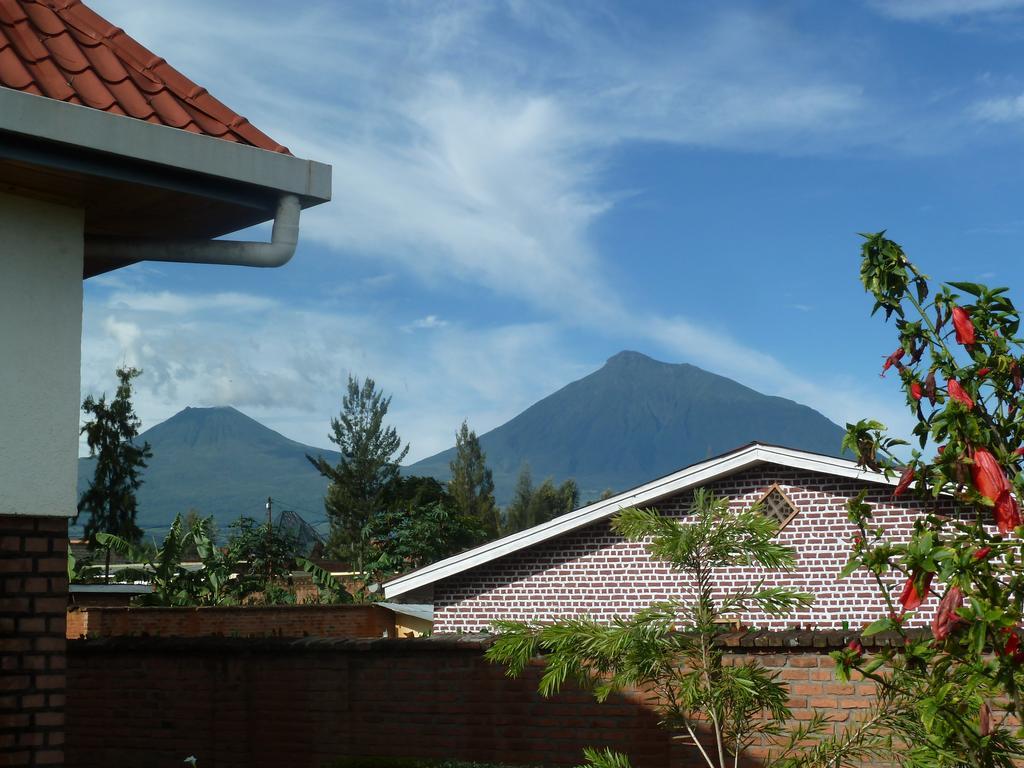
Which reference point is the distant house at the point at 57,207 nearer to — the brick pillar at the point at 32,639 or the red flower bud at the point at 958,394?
the brick pillar at the point at 32,639

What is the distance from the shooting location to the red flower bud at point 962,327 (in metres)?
4.96

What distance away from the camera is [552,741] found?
480 inches

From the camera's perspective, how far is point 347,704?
13.2 m

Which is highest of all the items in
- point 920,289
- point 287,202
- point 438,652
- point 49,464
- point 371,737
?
point 287,202

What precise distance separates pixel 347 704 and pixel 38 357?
8.05m

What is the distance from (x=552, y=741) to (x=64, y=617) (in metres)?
7.03

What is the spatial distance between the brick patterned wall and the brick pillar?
45.4 feet

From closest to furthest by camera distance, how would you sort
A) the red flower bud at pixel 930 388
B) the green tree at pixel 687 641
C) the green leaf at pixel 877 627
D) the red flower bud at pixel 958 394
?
the green leaf at pixel 877 627
the red flower bud at pixel 958 394
the red flower bud at pixel 930 388
the green tree at pixel 687 641

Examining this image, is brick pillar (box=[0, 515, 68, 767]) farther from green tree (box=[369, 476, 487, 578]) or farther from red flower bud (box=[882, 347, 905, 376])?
green tree (box=[369, 476, 487, 578])

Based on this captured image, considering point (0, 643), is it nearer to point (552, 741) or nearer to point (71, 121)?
point (71, 121)

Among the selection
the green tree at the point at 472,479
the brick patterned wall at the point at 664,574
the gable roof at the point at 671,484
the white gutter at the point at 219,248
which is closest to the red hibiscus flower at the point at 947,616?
the white gutter at the point at 219,248

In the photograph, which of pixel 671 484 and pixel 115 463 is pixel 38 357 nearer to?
pixel 671 484

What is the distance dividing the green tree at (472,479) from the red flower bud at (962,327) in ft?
272

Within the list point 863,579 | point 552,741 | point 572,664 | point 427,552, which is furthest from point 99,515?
point 572,664
